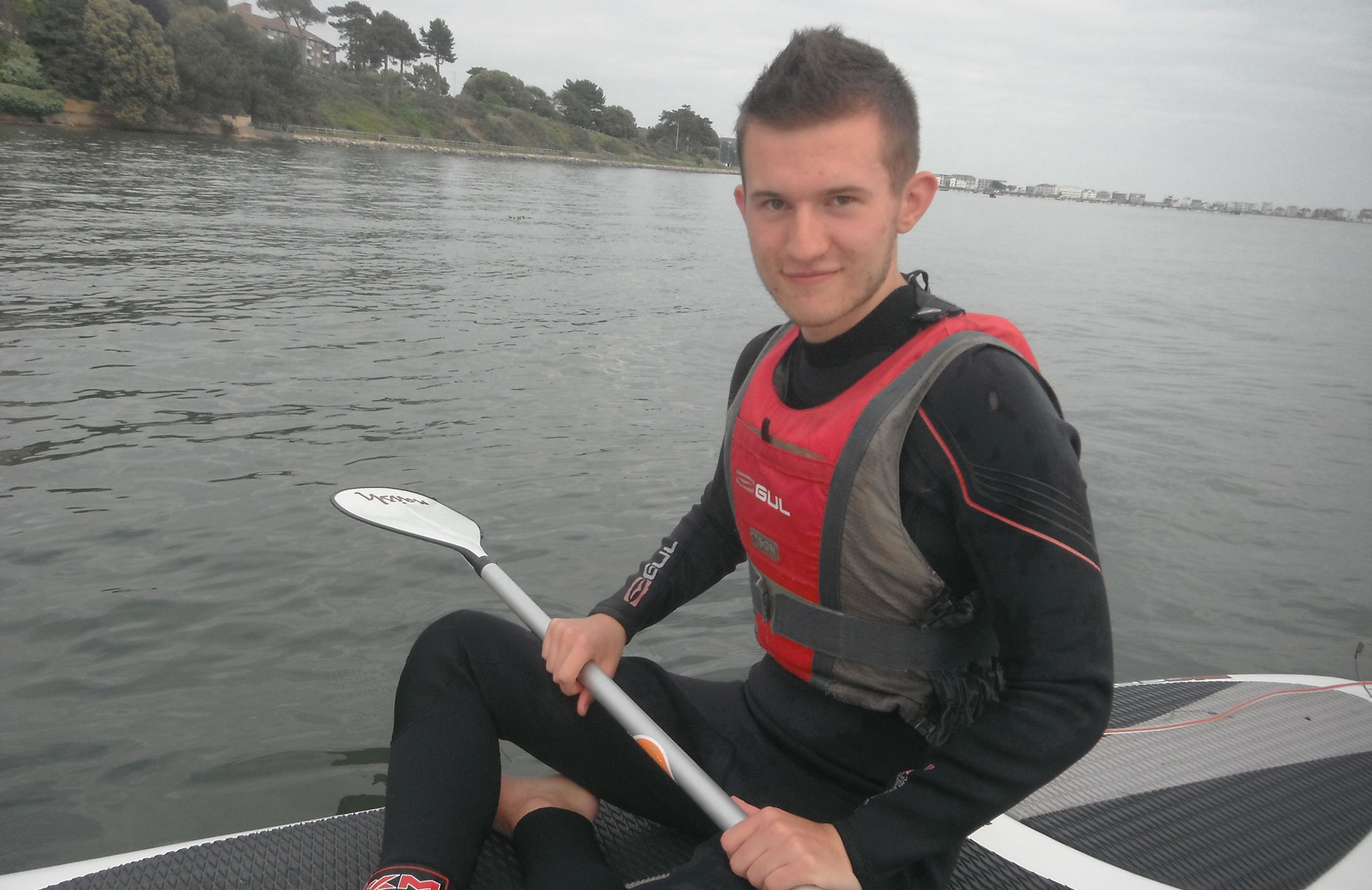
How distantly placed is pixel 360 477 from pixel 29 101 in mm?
39610

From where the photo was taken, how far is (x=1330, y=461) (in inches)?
332

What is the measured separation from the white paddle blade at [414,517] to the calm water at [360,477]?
4.02ft

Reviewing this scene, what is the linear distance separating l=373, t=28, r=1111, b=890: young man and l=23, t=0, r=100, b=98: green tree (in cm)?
4737

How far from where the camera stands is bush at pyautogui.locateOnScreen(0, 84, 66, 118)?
34.3 metres

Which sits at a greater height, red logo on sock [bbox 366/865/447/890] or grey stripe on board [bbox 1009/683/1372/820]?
red logo on sock [bbox 366/865/447/890]

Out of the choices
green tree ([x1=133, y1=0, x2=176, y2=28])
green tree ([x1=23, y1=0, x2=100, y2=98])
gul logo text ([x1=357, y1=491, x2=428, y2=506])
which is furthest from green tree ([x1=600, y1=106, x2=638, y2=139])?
gul logo text ([x1=357, y1=491, x2=428, y2=506])

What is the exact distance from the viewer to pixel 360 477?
5.66 m

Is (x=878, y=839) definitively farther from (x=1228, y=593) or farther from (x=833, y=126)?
(x=1228, y=593)

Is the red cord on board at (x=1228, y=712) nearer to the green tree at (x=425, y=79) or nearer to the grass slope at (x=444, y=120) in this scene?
the grass slope at (x=444, y=120)

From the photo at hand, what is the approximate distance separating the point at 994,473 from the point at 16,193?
19318 millimetres

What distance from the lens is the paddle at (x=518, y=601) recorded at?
1514mm

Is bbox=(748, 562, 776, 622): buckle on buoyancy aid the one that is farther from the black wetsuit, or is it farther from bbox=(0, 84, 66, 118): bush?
bbox=(0, 84, 66, 118): bush

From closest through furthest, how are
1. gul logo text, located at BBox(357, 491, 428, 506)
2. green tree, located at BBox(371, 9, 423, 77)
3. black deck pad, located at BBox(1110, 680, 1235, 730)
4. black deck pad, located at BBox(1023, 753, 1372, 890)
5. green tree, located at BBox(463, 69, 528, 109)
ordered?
black deck pad, located at BBox(1023, 753, 1372, 890), gul logo text, located at BBox(357, 491, 428, 506), black deck pad, located at BBox(1110, 680, 1235, 730), green tree, located at BBox(371, 9, 423, 77), green tree, located at BBox(463, 69, 528, 109)

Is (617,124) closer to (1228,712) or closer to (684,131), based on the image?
(684,131)
